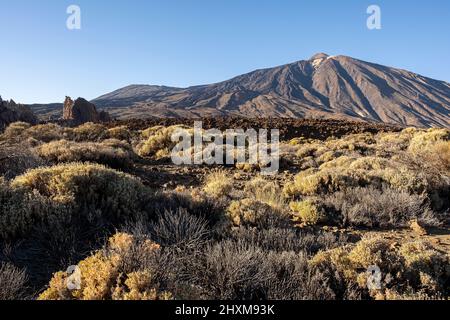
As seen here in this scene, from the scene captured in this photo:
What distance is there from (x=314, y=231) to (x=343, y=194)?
1874mm

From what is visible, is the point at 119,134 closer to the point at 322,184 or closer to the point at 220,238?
the point at 322,184

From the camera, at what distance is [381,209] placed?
6.61 m

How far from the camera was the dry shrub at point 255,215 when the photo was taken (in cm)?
548

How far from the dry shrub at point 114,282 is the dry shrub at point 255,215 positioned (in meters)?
2.35

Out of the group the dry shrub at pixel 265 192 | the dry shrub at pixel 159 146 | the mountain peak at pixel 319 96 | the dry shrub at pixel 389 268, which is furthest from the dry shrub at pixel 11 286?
the mountain peak at pixel 319 96

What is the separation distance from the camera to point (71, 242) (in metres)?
4.35

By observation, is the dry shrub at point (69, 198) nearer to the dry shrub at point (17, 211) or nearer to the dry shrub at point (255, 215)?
the dry shrub at point (17, 211)

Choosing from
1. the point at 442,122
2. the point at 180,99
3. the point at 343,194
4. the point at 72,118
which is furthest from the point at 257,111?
the point at 343,194

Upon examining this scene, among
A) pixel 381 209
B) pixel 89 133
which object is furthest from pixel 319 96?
pixel 381 209

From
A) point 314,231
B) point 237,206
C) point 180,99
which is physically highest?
point 180,99

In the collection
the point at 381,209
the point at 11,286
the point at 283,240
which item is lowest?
the point at 381,209

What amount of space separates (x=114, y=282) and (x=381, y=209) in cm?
519
